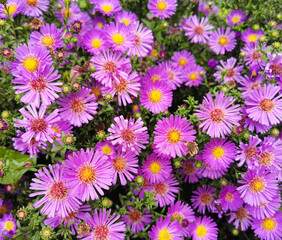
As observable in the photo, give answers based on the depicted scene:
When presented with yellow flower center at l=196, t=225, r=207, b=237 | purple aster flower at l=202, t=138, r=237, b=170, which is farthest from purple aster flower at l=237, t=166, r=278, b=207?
yellow flower center at l=196, t=225, r=207, b=237

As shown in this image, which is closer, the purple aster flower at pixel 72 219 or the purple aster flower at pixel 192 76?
the purple aster flower at pixel 72 219

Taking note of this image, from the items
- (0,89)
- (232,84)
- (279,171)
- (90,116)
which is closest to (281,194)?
(279,171)

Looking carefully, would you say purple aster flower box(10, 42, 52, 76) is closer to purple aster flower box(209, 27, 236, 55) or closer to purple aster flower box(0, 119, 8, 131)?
purple aster flower box(0, 119, 8, 131)

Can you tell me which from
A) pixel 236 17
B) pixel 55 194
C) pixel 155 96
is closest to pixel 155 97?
pixel 155 96

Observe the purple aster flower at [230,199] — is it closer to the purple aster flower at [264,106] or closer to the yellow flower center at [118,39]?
the purple aster flower at [264,106]

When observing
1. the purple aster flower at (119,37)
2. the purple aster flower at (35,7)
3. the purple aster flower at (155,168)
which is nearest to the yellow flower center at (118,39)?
the purple aster flower at (119,37)

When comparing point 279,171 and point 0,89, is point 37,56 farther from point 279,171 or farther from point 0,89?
point 279,171
